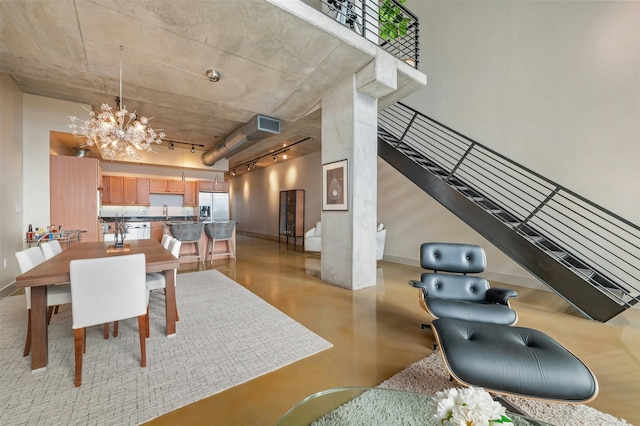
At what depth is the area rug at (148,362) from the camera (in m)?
1.54

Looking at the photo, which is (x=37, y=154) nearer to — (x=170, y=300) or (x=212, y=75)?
(x=212, y=75)

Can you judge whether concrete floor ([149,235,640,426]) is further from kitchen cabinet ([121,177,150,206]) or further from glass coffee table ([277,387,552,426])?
kitchen cabinet ([121,177,150,206])

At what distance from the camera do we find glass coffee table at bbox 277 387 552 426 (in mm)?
1207

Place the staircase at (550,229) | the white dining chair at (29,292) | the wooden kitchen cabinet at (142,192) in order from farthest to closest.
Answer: the wooden kitchen cabinet at (142,192)
the staircase at (550,229)
the white dining chair at (29,292)

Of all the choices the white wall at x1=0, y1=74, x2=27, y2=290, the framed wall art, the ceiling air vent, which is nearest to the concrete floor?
the framed wall art

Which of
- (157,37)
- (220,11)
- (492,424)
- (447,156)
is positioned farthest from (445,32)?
(492,424)

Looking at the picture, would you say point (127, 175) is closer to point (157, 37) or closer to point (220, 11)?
point (157, 37)

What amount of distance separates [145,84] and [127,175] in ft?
16.9

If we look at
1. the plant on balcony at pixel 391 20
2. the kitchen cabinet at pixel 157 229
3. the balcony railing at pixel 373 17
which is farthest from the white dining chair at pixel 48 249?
the plant on balcony at pixel 391 20

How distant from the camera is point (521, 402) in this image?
5.27ft

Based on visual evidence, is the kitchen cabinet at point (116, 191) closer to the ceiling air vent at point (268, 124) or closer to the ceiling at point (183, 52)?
the ceiling at point (183, 52)

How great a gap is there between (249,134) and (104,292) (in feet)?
14.5

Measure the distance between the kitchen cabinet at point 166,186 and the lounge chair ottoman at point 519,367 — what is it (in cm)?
907

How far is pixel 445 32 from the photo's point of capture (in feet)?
17.3
